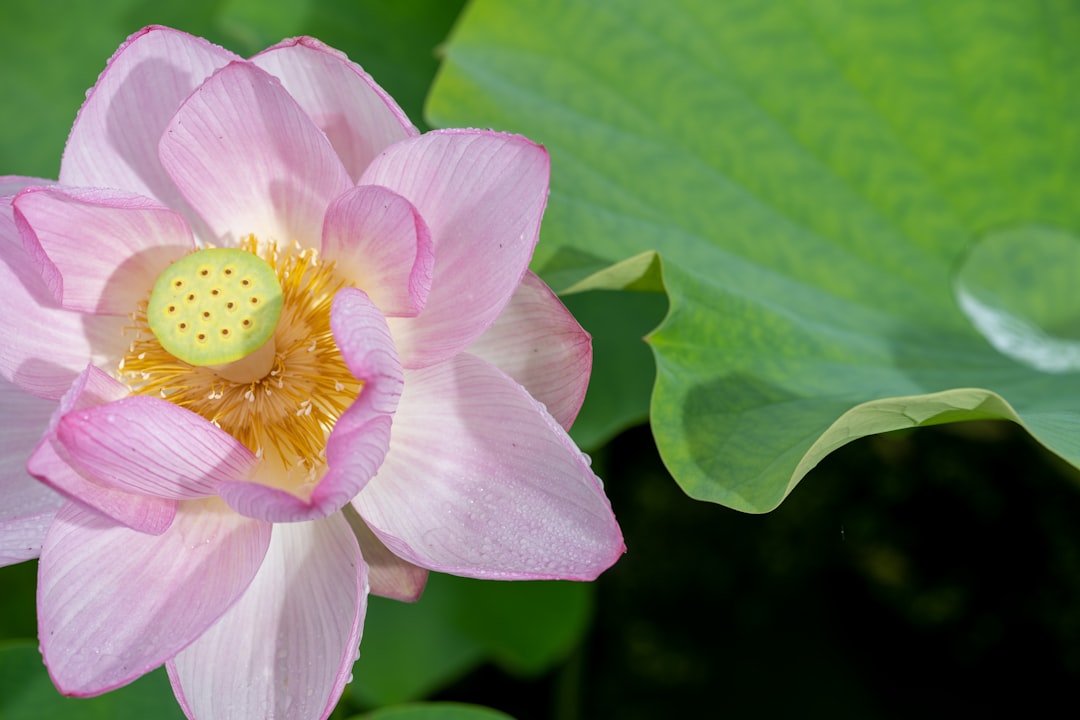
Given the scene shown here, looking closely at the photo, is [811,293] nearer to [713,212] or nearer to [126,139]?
[713,212]

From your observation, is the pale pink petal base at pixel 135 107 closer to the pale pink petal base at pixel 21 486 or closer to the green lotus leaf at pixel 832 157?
the pale pink petal base at pixel 21 486

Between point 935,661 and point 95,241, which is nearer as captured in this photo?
point 95,241

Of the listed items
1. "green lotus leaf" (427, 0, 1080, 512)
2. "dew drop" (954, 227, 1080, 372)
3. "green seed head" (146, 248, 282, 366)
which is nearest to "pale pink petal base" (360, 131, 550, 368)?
"green seed head" (146, 248, 282, 366)

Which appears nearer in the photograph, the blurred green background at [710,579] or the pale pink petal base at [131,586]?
the pale pink petal base at [131,586]

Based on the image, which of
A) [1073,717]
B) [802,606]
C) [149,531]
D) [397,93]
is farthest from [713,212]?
[1073,717]

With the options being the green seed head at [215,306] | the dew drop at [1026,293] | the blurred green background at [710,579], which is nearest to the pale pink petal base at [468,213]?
the green seed head at [215,306]

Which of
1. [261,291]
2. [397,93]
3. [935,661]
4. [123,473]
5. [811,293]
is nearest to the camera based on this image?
[123,473]

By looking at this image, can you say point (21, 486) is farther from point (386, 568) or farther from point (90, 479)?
point (386, 568)
